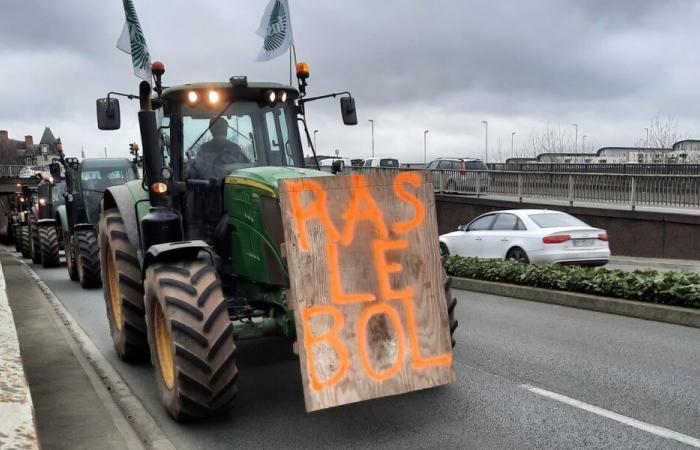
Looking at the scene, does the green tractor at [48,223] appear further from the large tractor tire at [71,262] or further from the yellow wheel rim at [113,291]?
the yellow wheel rim at [113,291]

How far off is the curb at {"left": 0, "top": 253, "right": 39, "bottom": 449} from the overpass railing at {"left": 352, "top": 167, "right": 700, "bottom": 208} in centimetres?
1189

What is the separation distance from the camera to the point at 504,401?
5961mm

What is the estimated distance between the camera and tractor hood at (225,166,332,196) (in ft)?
18.4

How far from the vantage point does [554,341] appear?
27.2ft

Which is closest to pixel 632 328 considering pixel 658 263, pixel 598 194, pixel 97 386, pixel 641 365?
pixel 641 365

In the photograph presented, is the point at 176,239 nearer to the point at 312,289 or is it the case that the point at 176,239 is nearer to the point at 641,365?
the point at 312,289

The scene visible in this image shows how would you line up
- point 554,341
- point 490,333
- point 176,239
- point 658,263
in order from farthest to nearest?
point 658,263
point 490,333
point 554,341
point 176,239

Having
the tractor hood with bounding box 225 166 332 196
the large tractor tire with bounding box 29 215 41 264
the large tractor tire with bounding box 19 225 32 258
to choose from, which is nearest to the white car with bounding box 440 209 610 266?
the tractor hood with bounding box 225 166 332 196

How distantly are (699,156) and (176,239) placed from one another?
42437 mm

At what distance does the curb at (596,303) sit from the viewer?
364 inches

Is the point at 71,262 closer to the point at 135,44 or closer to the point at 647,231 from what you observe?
the point at 135,44

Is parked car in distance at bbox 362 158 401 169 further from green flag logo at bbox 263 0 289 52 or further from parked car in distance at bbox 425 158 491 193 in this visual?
green flag logo at bbox 263 0 289 52

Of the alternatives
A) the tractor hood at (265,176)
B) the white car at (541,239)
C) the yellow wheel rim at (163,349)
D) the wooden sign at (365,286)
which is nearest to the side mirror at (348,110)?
the tractor hood at (265,176)

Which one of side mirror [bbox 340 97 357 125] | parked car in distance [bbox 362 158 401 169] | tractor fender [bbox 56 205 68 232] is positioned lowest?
tractor fender [bbox 56 205 68 232]
